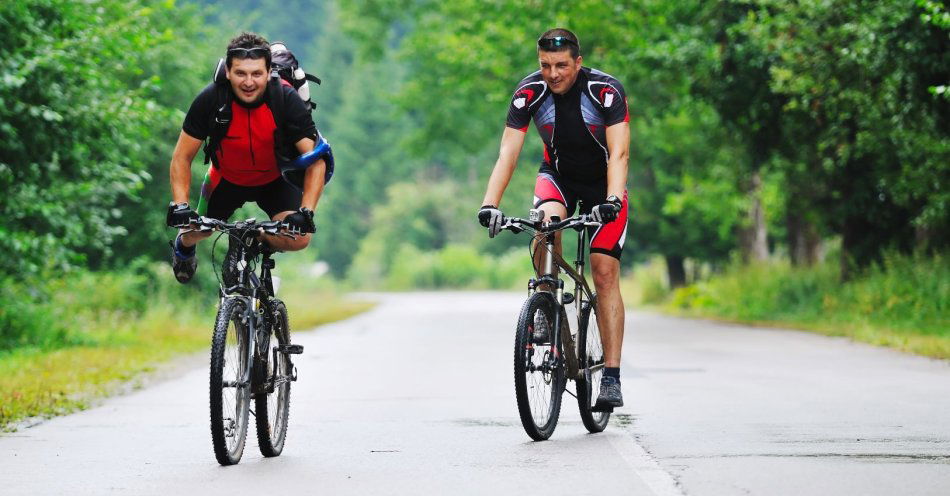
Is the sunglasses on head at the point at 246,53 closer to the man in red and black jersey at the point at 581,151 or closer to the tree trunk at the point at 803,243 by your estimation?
the man in red and black jersey at the point at 581,151

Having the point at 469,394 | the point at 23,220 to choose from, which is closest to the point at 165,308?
the point at 23,220

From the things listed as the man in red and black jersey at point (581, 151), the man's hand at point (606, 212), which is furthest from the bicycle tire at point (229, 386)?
the man's hand at point (606, 212)

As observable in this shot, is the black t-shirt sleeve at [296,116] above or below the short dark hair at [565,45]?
below

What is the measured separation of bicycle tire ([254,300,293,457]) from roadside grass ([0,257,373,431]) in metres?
2.09

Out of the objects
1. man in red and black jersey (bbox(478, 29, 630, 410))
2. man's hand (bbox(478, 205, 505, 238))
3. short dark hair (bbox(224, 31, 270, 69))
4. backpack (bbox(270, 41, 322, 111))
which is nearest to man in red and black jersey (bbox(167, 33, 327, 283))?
short dark hair (bbox(224, 31, 270, 69))

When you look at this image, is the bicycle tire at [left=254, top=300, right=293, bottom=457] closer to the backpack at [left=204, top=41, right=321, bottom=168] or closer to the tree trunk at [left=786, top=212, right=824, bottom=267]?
the backpack at [left=204, top=41, right=321, bottom=168]

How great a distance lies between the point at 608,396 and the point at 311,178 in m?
2.10

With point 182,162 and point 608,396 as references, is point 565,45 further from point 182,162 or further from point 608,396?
point 182,162

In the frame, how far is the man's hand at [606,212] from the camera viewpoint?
7762 mm

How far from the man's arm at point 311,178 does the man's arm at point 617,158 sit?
1.53 m

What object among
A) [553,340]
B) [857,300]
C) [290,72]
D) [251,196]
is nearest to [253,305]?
[251,196]

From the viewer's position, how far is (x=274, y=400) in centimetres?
777

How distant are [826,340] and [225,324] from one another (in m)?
12.0

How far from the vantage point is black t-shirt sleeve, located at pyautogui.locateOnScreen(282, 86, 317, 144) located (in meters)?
7.33
